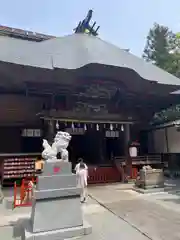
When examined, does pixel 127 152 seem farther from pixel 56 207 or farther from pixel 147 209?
pixel 56 207

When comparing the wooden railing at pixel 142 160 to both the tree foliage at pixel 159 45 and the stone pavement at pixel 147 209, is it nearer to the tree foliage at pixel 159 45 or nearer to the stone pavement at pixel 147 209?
the stone pavement at pixel 147 209

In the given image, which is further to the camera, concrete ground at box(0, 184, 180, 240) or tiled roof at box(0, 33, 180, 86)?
tiled roof at box(0, 33, 180, 86)

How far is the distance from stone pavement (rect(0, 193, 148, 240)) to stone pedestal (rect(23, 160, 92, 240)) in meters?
0.35

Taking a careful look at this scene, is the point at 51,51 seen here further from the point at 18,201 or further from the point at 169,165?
the point at 169,165

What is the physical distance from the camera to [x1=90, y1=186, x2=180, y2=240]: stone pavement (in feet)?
18.5

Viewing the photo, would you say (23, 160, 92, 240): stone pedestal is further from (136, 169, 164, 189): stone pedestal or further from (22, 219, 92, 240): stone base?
(136, 169, 164, 189): stone pedestal

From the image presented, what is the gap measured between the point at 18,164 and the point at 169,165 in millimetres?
9690

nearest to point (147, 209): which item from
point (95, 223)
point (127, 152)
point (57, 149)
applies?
point (95, 223)

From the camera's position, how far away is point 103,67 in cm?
1209

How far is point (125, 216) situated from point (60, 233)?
2.24 meters

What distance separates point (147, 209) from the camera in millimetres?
7531

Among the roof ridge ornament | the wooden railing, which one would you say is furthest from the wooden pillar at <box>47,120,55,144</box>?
the roof ridge ornament

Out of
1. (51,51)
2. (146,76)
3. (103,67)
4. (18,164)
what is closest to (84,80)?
(103,67)

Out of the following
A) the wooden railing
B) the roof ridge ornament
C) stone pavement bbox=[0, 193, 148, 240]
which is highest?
the roof ridge ornament
